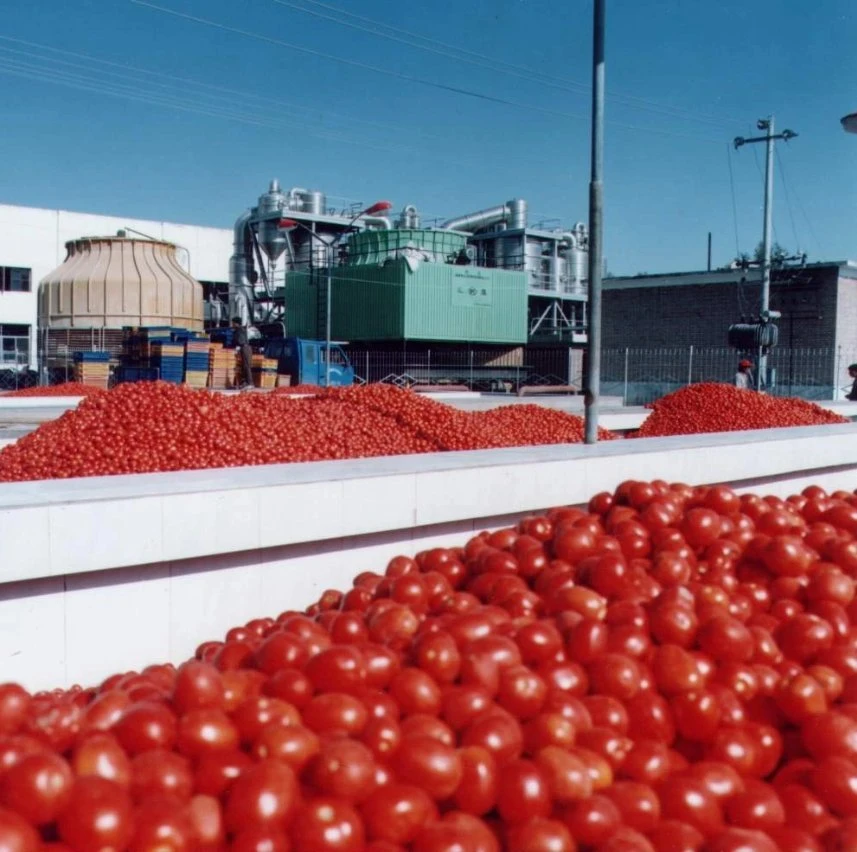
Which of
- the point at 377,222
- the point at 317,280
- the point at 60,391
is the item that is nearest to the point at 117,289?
the point at 317,280

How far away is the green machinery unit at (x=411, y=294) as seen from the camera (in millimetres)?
39625

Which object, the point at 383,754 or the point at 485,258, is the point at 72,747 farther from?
the point at 485,258

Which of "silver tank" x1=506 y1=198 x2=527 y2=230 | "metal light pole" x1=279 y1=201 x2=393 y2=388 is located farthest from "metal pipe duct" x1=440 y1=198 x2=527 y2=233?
"metal light pole" x1=279 y1=201 x2=393 y2=388

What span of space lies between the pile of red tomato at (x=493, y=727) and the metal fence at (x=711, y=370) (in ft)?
93.7

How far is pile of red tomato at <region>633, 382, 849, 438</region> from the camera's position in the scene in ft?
32.6

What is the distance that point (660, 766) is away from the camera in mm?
2262

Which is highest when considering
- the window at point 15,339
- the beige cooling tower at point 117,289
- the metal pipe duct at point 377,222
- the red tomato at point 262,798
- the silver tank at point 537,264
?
the metal pipe duct at point 377,222

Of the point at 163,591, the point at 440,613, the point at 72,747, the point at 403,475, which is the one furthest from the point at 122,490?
the point at 72,747

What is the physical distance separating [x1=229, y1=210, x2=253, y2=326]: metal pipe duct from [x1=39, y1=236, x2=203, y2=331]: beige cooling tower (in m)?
8.44

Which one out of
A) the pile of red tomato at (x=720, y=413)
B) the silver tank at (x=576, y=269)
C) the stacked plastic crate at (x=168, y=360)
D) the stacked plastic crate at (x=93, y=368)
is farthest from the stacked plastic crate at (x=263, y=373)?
the silver tank at (x=576, y=269)

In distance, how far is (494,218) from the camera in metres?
48.7

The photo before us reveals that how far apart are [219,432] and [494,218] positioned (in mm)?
44296

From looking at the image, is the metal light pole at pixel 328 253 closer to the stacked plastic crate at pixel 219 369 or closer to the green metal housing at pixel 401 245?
the green metal housing at pixel 401 245

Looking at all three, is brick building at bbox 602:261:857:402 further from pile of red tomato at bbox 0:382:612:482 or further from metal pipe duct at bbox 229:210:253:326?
pile of red tomato at bbox 0:382:612:482
